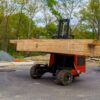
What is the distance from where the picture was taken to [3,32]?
89.5ft

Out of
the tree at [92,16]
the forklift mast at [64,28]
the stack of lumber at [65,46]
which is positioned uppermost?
the tree at [92,16]

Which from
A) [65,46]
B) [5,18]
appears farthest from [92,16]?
[65,46]

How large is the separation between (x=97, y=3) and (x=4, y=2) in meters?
10.6

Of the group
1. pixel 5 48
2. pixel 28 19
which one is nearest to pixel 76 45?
pixel 5 48

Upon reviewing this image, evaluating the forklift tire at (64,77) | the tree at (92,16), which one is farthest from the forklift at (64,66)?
the tree at (92,16)

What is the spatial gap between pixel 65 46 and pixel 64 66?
182cm

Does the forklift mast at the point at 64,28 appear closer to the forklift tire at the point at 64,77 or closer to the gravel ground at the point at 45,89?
the forklift tire at the point at 64,77

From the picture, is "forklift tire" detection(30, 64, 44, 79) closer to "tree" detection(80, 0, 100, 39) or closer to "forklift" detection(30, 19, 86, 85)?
"forklift" detection(30, 19, 86, 85)

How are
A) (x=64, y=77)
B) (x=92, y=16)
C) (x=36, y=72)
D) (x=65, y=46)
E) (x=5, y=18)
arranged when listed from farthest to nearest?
(x=92, y=16) → (x=5, y=18) → (x=36, y=72) → (x=64, y=77) → (x=65, y=46)

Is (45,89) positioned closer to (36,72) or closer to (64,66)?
(64,66)

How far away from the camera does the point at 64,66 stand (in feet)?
33.4

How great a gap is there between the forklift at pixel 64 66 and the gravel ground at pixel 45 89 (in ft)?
0.86

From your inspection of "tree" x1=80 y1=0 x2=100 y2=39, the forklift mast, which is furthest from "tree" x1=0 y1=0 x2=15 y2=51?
the forklift mast

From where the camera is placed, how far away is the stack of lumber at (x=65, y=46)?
799 cm
